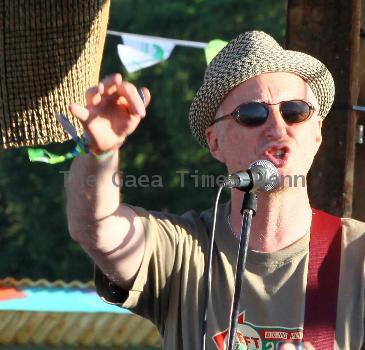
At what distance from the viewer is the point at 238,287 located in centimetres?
228

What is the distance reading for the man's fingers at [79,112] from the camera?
2.33 metres

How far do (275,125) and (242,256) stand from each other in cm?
71

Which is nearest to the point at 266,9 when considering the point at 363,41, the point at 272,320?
the point at 363,41

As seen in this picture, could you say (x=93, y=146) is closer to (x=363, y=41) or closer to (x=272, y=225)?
(x=272, y=225)

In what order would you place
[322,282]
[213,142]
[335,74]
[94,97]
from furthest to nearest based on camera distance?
1. [335,74]
2. [213,142]
3. [322,282]
4. [94,97]

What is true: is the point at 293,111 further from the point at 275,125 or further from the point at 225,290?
the point at 225,290

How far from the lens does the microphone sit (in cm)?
231

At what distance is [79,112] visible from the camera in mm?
2342

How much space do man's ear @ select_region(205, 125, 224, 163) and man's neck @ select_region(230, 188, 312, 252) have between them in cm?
21

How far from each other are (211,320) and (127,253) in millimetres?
322

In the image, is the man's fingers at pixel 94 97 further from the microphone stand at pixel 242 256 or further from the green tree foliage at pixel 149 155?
the green tree foliage at pixel 149 155

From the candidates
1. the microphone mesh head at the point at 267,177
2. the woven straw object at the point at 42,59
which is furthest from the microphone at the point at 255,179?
the woven straw object at the point at 42,59

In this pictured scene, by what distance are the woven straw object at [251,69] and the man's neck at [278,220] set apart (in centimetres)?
34

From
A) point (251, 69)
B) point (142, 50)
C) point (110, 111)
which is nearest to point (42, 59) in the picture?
point (110, 111)
